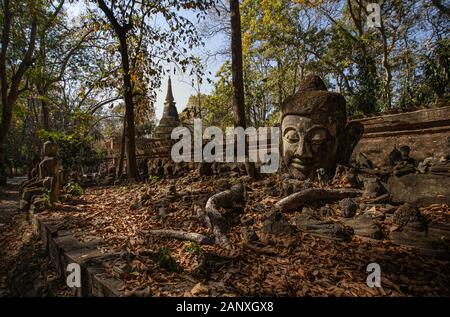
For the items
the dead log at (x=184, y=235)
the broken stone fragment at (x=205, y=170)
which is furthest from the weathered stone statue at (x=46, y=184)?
the dead log at (x=184, y=235)

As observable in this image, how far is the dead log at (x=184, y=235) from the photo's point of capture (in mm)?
3463

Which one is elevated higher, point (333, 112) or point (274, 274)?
point (333, 112)

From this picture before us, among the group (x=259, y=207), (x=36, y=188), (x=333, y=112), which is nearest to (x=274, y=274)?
(x=259, y=207)

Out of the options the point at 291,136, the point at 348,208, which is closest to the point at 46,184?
the point at 291,136

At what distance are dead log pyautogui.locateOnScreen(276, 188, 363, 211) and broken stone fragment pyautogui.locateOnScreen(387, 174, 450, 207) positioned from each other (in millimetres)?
497

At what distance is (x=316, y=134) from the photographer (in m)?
4.80

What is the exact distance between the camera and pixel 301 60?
55.2ft

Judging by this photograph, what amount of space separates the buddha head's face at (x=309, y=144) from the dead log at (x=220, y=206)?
Result: 1115 millimetres

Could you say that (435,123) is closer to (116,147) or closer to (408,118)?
(408,118)

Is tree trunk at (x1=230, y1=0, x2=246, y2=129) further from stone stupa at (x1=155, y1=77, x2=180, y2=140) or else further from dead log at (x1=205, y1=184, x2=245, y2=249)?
stone stupa at (x1=155, y1=77, x2=180, y2=140)

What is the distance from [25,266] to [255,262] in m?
3.71
